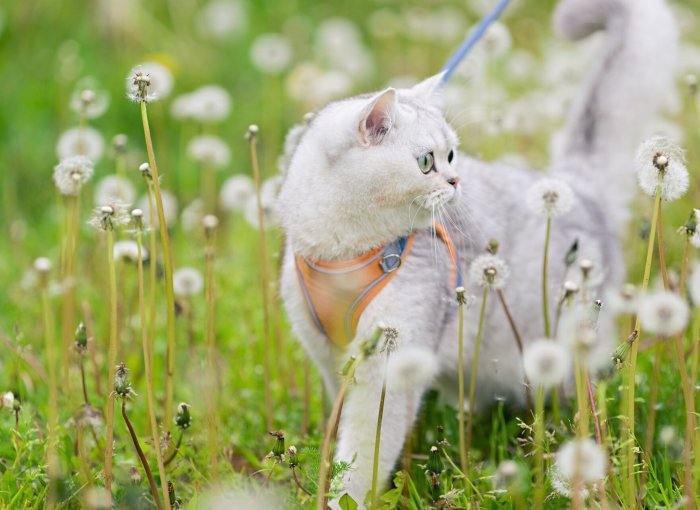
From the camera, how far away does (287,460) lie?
6.23ft

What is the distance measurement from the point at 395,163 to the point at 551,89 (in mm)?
3277

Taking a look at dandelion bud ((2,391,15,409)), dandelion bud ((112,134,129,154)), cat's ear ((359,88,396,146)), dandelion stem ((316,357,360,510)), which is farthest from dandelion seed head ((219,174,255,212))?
dandelion stem ((316,357,360,510))

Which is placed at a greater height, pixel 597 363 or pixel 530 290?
pixel 530 290

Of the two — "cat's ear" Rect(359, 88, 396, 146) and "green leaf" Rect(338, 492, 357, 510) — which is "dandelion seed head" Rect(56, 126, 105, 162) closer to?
"cat's ear" Rect(359, 88, 396, 146)

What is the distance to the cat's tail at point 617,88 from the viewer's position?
2975mm

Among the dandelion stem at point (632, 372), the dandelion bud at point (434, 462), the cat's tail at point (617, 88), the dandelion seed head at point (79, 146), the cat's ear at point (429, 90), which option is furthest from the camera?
the cat's tail at point (617, 88)

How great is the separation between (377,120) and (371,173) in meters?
0.13

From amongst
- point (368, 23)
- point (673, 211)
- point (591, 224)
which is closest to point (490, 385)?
point (591, 224)

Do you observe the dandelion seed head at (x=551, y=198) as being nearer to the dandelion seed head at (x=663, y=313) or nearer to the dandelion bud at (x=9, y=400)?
the dandelion seed head at (x=663, y=313)

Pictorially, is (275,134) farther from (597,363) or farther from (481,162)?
(597,363)

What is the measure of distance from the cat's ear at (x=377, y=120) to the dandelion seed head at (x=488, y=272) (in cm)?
39

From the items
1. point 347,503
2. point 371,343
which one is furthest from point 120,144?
point 371,343

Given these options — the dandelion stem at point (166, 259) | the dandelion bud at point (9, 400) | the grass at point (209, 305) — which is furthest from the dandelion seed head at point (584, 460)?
the dandelion bud at point (9, 400)

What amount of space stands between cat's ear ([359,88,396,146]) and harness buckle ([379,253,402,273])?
0.32 m
